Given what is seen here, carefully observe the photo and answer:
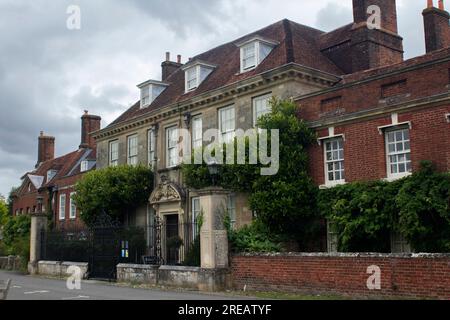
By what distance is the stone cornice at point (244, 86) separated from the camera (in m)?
21.4

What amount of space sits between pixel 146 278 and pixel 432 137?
1057 centimetres

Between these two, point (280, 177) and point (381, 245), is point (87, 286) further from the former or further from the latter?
point (381, 245)

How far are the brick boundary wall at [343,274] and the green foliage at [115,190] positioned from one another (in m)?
11.8

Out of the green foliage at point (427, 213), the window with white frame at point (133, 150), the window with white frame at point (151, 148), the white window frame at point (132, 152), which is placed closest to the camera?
the green foliage at point (427, 213)

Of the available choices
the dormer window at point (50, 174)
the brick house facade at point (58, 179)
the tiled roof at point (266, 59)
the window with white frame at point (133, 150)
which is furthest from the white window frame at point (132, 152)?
the dormer window at point (50, 174)

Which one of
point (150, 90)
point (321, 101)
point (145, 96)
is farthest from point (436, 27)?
point (145, 96)

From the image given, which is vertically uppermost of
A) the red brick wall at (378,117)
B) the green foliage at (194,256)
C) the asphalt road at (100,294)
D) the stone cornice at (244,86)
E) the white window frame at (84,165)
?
the stone cornice at (244,86)

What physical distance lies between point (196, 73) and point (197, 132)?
11.7 ft

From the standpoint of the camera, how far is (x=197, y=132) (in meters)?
25.8

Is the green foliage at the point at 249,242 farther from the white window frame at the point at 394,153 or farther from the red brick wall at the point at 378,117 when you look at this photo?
the white window frame at the point at 394,153

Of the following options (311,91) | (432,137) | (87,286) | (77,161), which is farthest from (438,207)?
(77,161)

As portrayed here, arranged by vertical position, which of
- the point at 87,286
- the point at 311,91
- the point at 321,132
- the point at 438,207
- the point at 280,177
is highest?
the point at 311,91

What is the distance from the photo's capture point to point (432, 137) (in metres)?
16.8

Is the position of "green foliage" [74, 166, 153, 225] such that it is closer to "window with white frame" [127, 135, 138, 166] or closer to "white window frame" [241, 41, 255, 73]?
"window with white frame" [127, 135, 138, 166]
